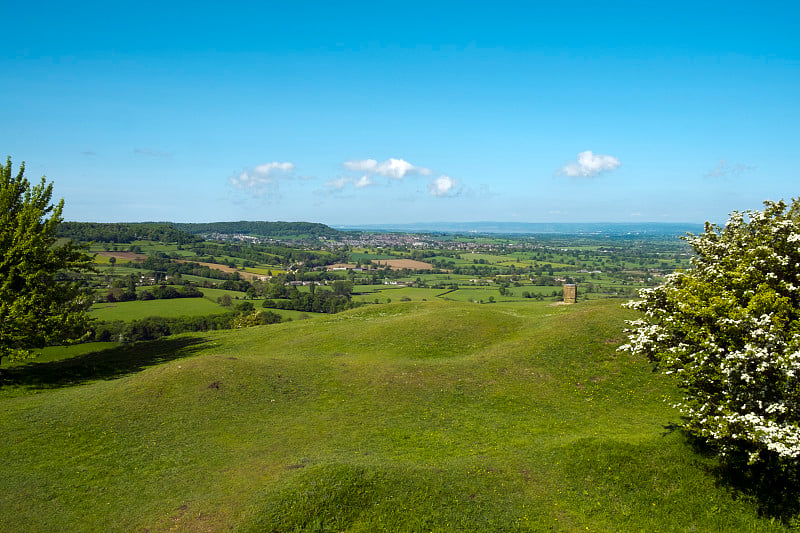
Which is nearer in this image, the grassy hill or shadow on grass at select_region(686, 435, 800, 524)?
shadow on grass at select_region(686, 435, 800, 524)

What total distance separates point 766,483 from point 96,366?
4400 cm

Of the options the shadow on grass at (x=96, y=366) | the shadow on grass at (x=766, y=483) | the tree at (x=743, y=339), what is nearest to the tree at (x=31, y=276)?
the shadow on grass at (x=96, y=366)

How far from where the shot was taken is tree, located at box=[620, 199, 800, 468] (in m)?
13.7

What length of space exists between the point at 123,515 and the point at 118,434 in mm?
7964

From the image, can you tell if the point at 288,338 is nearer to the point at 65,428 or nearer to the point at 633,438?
the point at 65,428

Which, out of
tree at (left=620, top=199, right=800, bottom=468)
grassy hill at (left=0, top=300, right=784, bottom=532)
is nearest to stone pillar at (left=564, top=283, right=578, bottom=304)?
grassy hill at (left=0, top=300, right=784, bottom=532)

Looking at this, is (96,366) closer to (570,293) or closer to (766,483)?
(766,483)

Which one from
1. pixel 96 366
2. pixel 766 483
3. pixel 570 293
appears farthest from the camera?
pixel 570 293

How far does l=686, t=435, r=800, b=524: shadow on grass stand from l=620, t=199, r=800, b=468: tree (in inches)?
21.2

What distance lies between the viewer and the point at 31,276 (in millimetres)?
30812

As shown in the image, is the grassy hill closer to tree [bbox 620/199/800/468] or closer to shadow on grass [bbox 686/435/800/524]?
shadow on grass [bbox 686/435/800/524]

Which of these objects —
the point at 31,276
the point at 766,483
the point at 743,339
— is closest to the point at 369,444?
the point at 743,339

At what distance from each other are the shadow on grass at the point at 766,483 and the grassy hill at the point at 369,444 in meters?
0.43

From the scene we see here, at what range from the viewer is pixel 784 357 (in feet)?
43.6
